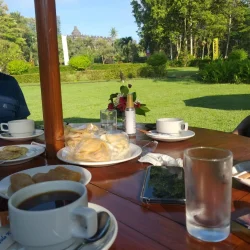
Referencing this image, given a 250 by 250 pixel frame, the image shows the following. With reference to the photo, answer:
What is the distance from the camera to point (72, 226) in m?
0.48

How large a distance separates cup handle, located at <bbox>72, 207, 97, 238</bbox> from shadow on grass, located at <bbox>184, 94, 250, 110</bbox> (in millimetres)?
6640

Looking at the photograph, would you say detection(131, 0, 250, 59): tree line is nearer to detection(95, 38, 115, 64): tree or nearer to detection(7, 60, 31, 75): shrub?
detection(95, 38, 115, 64): tree

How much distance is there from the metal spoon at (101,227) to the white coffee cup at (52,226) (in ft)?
0.08

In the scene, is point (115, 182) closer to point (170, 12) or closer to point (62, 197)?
point (62, 197)

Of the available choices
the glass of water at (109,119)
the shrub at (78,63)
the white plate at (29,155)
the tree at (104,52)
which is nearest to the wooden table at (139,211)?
the white plate at (29,155)

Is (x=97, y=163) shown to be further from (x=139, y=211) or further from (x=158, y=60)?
(x=158, y=60)

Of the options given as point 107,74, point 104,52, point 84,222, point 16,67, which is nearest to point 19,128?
point 84,222

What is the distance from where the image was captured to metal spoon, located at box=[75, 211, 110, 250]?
0.50 m

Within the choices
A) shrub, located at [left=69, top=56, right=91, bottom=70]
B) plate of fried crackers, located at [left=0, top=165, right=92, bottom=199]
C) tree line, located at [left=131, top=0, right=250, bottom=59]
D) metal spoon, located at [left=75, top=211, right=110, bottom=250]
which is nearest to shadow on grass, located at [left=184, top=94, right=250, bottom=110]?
plate of fried crackers, located at [left=0, top=165, right=92, bottom=199]

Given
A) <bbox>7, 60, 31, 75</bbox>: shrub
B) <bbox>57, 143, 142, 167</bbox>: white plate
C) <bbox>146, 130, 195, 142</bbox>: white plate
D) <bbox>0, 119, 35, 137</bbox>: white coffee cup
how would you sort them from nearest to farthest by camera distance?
1. <bbox>57, 143, 142, 167</bbox>: white plate
2. <bbox>146, 130, 195, 142</bbox>: white plate
3. <bbox>0, 119, 35, 137</bbox>: white coffee cup
4. <bbox>7, 60, 31, 75</bbox>: shrub

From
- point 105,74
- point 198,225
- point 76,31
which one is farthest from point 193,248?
point 76,31

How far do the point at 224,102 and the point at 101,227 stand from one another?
296 inches

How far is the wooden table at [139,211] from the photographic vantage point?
0.55m

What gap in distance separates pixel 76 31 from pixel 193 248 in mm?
86229
